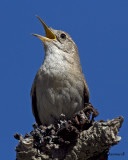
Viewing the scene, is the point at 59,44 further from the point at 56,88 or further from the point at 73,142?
the point at 73,142

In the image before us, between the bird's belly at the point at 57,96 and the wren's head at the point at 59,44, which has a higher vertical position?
the wren's head at the point at 59,44

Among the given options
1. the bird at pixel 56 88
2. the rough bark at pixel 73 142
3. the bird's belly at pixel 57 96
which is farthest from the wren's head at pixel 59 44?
the rough bark at pixel 73 142

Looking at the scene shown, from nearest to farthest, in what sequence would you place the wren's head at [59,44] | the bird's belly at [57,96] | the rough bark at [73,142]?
the rough bark at [73,142]
the bird's belly at [57,96]
the wren's head at [59,44]

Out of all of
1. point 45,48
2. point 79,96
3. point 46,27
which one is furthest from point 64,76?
point 46,27

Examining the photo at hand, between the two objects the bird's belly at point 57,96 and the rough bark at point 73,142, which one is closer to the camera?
the rough bark at point 73,142

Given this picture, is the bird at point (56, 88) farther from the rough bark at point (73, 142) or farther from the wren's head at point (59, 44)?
the rough bark at point (73, 142)

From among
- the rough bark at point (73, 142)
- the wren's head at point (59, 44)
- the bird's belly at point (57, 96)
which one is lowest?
the rough bark at point (73, 142)

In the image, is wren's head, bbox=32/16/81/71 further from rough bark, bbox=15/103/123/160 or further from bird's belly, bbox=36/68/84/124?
rough bark, bbox=15/103/123/160
